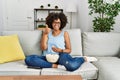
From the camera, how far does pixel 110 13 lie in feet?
10.5

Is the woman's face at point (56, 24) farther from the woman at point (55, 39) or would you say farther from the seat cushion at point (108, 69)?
the seat cushion at point (108, 69)

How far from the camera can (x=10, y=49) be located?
2.54 m

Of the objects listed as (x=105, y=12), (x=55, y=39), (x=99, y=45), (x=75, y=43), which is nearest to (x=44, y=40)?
(x=55, y=39)

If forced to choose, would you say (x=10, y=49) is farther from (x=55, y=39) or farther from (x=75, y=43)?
(x=75, y=43)

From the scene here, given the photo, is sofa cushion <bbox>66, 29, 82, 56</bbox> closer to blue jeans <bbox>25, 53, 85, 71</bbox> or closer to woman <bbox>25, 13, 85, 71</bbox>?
woman <bbox>25, 13, 85, 71</bbox>

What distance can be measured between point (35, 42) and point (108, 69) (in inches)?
42.0

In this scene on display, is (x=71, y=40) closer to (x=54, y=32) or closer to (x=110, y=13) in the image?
(x=54, y=32)

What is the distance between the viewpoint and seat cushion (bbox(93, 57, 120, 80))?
6.52 feet

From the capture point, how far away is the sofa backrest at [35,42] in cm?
274

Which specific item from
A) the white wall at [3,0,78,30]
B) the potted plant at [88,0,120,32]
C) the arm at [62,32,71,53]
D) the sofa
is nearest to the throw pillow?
the sofa

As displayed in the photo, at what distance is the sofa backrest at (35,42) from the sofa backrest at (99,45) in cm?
12

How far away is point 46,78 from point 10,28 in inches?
191

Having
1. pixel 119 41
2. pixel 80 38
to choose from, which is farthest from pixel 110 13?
pixel 80 38

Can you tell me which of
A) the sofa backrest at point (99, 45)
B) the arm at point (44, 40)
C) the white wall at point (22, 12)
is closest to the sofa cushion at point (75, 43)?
the sofa backrest at point (99, 45)
